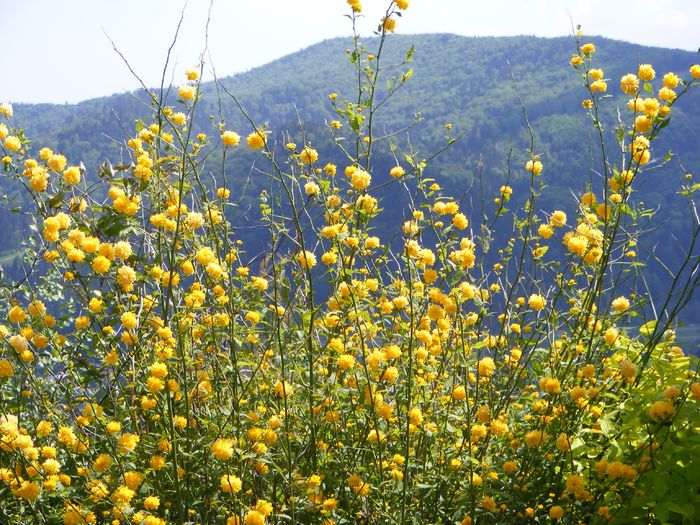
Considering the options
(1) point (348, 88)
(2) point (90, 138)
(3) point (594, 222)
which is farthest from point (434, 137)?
(3) point (594, 222)

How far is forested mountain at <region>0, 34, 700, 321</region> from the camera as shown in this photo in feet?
254

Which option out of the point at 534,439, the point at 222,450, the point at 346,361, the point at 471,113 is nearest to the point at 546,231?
the point at 534,439

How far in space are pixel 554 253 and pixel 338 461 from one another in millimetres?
65365

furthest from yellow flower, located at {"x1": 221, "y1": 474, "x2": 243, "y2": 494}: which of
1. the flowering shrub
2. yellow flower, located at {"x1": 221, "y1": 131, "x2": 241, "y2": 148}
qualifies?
yellow flower, located at {"x1": 221, "y1": 131, "x2": 241, "y2": 148}

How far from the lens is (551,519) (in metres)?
2.00

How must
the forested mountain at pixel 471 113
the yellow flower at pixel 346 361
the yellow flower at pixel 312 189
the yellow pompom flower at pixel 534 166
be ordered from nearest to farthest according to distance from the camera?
the yellow flower at pixel 346 361 < the yellow flower at pixel 312 189 < the yellow pompom flower at pixel 534 166 < the forested mountain at pixel 471 113

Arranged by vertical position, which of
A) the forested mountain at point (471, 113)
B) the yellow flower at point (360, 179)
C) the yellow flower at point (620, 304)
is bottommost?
the yellow flower at point (620, 304)

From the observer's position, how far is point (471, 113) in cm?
10569

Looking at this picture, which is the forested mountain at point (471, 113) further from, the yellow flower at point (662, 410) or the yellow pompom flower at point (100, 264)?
Answer: the yellow flower at point (662, 410)

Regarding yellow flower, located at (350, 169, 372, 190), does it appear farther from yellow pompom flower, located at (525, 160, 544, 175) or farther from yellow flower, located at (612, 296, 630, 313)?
yellow flower, located at (612, 296, 630, 313)

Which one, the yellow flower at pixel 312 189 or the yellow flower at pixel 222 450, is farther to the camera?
the yellow flower at pixel 312 189

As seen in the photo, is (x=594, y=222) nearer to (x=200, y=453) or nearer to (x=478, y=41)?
(x=200, y=453)

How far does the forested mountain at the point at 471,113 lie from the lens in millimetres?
77312

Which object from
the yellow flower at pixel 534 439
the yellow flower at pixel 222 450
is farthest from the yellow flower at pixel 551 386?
the yellow flower at pixel 222 450
